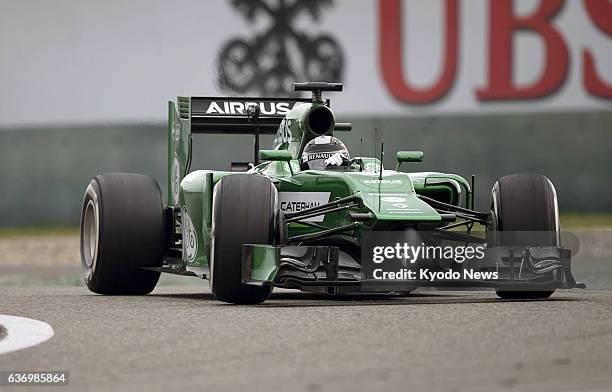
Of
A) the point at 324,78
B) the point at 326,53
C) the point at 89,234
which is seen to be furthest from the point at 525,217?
the point at 326,53

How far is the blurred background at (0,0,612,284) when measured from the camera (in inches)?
834

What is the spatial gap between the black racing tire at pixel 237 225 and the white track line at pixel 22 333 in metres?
1.56

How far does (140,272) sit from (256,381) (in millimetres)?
6920

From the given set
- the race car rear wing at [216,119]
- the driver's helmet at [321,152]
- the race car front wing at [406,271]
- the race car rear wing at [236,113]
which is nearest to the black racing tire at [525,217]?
the race car front wing at [406,271]

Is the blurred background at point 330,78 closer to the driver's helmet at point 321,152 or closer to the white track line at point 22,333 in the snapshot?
the driver's helmet at point 321,152

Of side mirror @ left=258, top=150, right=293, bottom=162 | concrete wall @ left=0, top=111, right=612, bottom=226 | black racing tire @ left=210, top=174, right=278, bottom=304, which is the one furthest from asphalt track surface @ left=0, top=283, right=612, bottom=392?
concrete wall @ left=0, top=111, right=612, bottom=226

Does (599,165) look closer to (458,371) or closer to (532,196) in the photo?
(532,196)

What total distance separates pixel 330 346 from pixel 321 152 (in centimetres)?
486

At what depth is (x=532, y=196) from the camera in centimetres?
1234

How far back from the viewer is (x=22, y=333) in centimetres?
936

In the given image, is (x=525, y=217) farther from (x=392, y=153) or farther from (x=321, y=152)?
(x=392, y=153)

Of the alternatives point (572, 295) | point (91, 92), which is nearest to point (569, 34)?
point (91, 92)

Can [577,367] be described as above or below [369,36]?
below

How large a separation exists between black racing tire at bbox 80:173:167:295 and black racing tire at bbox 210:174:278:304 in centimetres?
239
